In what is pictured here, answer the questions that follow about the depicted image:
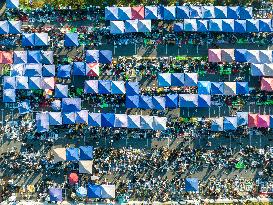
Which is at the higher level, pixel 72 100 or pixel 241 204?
pixel 72 100

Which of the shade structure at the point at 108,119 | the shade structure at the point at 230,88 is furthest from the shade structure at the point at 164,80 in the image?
the shade structure at the point at 108,119

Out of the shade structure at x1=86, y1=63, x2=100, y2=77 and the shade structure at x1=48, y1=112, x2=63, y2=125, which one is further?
the shade structure at x1=86, y1=63, x2=100, y2=77

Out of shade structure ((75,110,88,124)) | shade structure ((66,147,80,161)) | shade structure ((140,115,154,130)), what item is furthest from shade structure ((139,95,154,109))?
shade structure ((66,147,80,161))

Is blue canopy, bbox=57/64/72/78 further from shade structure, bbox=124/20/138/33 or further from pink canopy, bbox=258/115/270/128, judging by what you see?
pink canopy, bbox=258/115/270/128

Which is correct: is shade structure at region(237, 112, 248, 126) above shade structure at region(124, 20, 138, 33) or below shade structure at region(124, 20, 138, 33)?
below

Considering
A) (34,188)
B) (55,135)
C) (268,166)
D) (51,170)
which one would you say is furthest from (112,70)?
(268,166)

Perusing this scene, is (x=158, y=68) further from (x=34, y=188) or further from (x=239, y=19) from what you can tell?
(x=34, y=188)

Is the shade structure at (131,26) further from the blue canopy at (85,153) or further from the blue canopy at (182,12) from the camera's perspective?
the blue canopy at (85,153)
